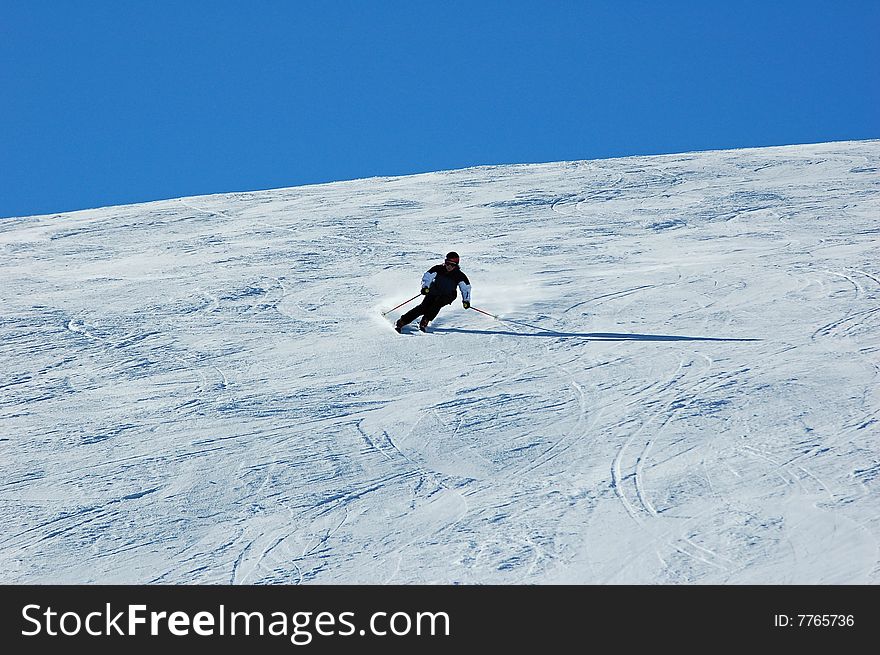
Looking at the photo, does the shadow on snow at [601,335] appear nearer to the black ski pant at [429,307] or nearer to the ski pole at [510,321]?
the ski pole at [510,321]

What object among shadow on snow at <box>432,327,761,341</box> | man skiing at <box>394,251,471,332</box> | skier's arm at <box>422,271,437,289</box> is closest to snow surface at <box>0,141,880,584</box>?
shadow on snow at <box>432,327,761,341</box>

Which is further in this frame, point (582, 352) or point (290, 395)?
point (582, 352)

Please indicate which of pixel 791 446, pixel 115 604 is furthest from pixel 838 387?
pixel 115 604

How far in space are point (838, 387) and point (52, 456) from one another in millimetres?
6199

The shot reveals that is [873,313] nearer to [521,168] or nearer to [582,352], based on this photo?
[582,352]

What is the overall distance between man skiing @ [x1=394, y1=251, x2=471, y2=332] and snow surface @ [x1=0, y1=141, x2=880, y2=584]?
0.68ft

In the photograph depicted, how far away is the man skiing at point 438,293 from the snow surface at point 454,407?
206mm

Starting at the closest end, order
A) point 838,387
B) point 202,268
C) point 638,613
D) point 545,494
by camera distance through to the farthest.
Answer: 1. point 638,613
2. point 545,494
3. point 838,387
4. point 202,268

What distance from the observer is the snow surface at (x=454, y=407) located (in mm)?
5988

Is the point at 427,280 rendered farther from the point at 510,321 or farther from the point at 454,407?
the point at 454,407

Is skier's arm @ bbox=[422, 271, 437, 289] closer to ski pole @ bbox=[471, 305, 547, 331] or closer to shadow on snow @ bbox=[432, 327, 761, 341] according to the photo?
shadow on snow @ bbox=[432, 327, 761, 341]

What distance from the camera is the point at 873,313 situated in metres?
10.3

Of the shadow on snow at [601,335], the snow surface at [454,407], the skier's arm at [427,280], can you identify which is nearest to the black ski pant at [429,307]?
the skier's arm at [427,280]

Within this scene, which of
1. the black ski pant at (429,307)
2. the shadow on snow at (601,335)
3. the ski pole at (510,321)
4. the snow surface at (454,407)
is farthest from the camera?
the black ski pant at (429,307)
